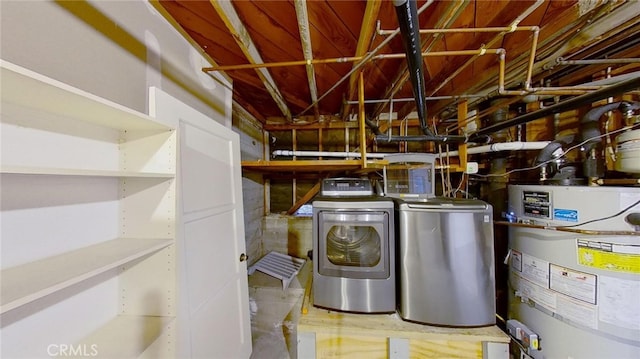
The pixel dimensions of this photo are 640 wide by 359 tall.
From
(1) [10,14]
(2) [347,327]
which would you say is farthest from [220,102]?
(2) [347,327]

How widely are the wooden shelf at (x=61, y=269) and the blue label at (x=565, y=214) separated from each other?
2300mm

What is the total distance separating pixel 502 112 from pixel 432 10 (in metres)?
1.56

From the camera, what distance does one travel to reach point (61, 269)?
68cm

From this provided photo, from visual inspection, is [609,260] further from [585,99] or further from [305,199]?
[305,199]

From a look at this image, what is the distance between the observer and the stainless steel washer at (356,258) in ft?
4.75

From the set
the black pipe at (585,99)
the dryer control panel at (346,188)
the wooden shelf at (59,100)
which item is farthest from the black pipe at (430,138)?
the wooden shelf at (59,100)

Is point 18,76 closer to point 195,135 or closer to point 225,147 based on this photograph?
point 195,135

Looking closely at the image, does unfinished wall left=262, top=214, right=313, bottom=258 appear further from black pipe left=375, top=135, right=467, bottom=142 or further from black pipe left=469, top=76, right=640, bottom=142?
black pipe left=469, top=76, right=640, bottom=142

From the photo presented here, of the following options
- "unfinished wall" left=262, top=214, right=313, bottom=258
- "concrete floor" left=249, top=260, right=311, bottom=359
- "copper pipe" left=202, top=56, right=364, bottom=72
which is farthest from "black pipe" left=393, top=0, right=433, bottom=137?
"unfinished wall" left=262, top=214, right=313, bottom=258

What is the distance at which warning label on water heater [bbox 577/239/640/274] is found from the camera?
1127mm

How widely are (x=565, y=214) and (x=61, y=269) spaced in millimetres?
2485

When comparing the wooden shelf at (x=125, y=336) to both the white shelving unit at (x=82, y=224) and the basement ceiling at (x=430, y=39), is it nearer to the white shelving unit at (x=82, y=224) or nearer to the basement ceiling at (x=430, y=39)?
the white shelving unit at (x=82, y=224)

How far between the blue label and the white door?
2.28 meters

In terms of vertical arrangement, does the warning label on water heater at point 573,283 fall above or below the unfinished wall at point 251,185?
below
